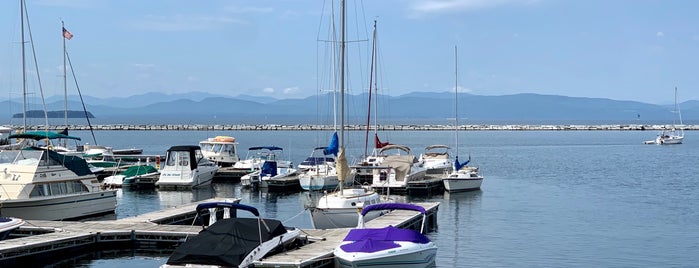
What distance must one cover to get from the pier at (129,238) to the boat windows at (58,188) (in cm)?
407

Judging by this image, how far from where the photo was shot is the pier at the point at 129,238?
23.2m

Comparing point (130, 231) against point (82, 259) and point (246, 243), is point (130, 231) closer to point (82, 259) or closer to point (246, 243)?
point (82, 259)

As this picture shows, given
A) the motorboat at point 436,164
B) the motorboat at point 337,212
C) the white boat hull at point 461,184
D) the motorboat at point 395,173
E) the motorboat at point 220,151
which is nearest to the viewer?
the motorboat at point 337,212

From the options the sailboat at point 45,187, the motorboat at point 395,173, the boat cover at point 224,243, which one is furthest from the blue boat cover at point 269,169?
the boat cover at point 224,243

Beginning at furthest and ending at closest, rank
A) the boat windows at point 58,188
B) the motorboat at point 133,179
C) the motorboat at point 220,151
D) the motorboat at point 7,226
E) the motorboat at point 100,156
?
the motorboat at point 220,151, the motorboat at point 100,156, the motorboat at point 133,179, the boat windows at point 58,188, the motorboat at point 7,226

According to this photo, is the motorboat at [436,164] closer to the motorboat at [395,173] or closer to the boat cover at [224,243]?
the motorboat at [395,173]

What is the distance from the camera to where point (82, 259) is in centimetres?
2661

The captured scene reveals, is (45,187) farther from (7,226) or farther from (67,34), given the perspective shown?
(67,34)

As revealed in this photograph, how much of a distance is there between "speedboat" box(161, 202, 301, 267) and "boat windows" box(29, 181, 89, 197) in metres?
12.8

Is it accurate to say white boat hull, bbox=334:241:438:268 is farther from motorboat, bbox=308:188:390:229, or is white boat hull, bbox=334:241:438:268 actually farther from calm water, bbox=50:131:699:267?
motorboat, bbox=308:188:390:229

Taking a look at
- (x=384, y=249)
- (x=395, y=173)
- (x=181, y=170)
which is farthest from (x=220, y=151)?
(x=384, y=249)

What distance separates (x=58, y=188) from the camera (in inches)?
1335

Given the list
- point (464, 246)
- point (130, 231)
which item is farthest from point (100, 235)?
point (464, 246)

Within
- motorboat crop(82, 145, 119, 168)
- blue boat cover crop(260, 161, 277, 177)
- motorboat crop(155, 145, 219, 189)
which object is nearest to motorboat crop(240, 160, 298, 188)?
blue boat cover crop(260, 161, 277, 177)
